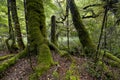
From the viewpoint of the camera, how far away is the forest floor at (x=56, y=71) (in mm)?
Result: 5477

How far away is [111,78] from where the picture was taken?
20.9 feet

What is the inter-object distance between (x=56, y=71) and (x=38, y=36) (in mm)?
1842

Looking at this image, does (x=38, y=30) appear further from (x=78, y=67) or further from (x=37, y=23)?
(x=78, y=67)

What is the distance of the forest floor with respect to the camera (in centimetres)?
548

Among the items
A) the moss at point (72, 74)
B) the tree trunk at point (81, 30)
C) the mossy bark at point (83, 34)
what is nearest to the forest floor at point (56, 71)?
the moss at point (72, 74)

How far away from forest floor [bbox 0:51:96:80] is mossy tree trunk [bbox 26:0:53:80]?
30cm

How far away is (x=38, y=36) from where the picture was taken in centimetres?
673

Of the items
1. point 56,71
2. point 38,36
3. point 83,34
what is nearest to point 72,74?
point 56,71

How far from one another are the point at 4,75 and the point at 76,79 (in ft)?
9.25

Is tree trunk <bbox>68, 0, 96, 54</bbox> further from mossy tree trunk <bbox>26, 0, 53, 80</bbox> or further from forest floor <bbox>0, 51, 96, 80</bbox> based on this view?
mossy tree trunk <bbox>26, 0, 53, 80</bbox>

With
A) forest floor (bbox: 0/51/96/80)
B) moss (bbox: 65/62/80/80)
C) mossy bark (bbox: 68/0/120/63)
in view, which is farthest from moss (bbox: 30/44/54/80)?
mossy bark (bbox: 68/0/120/63)

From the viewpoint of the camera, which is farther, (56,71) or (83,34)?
(83,34)

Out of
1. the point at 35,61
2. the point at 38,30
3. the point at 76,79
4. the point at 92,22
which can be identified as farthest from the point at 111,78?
the point at 92,22

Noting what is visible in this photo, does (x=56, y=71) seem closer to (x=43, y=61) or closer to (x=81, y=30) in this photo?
(x=43, y=61)
